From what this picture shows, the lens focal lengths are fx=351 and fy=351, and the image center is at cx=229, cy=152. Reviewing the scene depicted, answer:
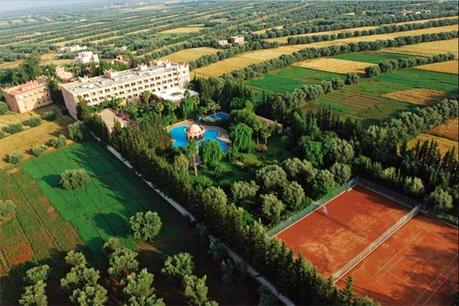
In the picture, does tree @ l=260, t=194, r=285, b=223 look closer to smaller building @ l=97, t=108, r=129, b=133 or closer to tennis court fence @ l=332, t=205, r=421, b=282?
tennis court fence @ l=332, t=205, r=421, b=282

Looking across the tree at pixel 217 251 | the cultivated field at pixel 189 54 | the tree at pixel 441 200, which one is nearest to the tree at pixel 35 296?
the tree at pixel 217 251

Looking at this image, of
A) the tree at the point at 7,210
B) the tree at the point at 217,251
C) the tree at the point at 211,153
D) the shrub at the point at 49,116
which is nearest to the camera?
the tree at the point at 217,251

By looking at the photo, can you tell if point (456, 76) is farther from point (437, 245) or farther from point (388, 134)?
point (388, 134)

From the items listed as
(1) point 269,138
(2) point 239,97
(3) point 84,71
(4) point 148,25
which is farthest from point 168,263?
(4) point 148,25

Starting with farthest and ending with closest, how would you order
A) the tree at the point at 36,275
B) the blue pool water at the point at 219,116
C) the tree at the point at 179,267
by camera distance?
the blue pool water at the point at 219,116 < the tree at the point at 36,275 < the tree at the point at 179,267

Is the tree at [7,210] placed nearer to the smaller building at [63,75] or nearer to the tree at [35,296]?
the tree at [35,296]

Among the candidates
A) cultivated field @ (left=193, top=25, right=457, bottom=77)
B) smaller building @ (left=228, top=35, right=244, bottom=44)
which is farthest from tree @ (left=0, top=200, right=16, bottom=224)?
smaller building @ (left=228, top=35, right=244, bottom=44)

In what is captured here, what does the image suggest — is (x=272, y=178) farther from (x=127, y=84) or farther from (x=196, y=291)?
(x=127, y=84)
